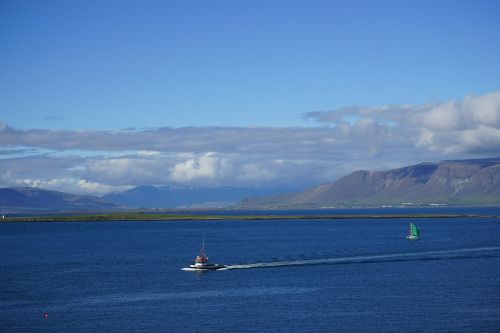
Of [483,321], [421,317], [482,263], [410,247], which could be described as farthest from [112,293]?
[410,247]

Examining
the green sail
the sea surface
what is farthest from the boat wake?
the green sail

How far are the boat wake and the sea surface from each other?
19 centimetres

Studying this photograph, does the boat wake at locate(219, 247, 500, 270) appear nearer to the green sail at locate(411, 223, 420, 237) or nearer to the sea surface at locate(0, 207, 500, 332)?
the sea surface at locate(0, 207, 500, 332)

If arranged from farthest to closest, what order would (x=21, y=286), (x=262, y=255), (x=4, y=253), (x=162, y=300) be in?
(x=4, y=253), (x=262, y=255), (x=21, y=286), (x=162, y=300)

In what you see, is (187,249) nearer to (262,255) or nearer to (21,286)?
(262,255)

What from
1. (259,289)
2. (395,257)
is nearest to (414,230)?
(395,257)

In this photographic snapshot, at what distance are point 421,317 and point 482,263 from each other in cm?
4674

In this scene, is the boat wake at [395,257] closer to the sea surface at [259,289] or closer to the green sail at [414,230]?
the sea surface at [259,289]

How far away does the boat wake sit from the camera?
11519 cm

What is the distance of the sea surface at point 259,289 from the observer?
69.7 metres

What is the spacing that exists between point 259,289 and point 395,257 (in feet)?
143

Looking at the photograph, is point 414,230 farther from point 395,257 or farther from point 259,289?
point 259,289

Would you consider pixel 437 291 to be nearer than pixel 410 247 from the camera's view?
Yes

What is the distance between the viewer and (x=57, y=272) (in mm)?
109000
